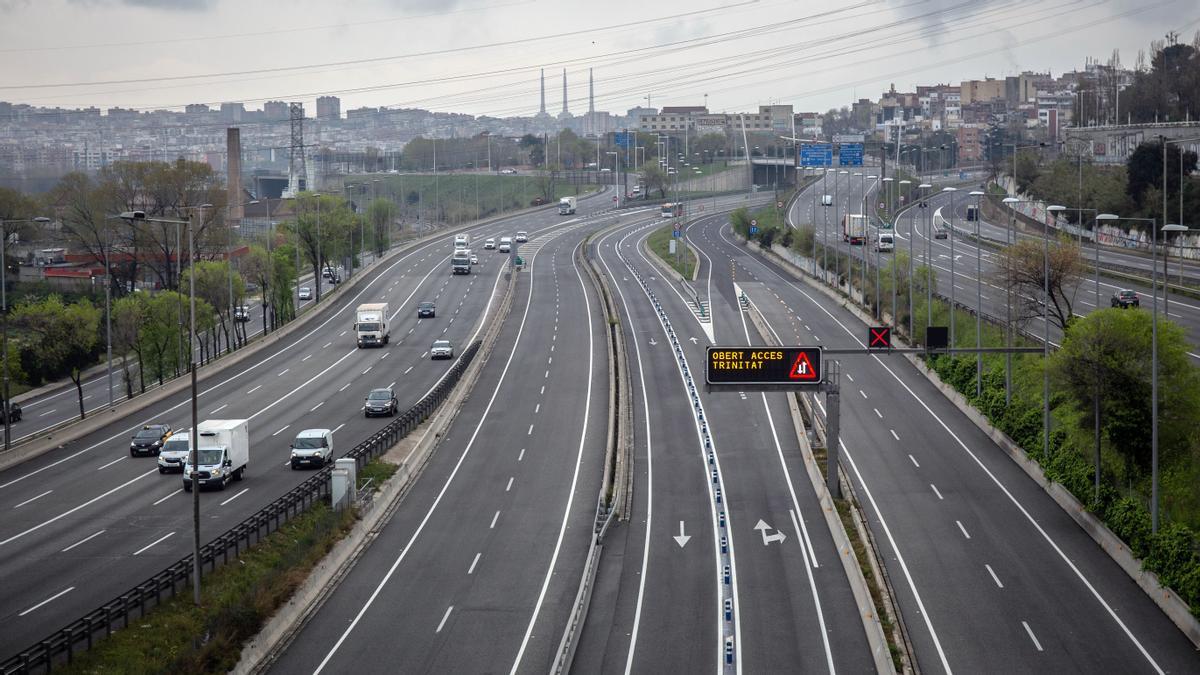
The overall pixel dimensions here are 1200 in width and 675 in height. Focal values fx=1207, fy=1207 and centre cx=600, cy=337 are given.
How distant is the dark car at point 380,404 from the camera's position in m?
55.6

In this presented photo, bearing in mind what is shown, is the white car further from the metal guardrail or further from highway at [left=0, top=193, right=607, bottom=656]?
the metal guardrail

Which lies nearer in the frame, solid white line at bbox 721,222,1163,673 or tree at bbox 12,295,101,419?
solid white line at bbox 721,222,1163,673

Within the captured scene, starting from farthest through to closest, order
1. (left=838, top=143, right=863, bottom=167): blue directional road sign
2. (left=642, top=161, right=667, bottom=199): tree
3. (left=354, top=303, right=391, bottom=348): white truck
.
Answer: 1. (left=642, top=161, right=667, bottom=199): tree
2. (left=838, top=143, right=863, bottom=167): blue directional road sign
3. (left=354, top=303, right=391, bottom=348): white truck

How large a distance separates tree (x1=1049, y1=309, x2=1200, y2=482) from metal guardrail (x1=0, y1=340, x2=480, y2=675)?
83.2ft

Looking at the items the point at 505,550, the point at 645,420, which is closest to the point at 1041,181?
the point at 645,420

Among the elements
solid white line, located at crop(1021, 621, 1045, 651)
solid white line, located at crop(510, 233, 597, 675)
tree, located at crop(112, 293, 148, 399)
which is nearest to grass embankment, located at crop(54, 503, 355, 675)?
solid white line, located at crop(510, 233, 597, 675)

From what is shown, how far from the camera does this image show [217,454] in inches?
1671

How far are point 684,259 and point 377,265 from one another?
29154 mm

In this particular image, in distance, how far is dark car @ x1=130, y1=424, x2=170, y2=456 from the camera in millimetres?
48188

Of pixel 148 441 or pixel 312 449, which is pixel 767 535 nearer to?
pixel 312 449

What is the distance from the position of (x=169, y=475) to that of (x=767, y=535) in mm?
22078

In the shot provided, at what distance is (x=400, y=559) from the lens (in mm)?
36688

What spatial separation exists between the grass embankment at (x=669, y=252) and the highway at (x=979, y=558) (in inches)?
1832

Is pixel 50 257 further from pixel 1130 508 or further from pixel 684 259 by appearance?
pixel 1130 508
